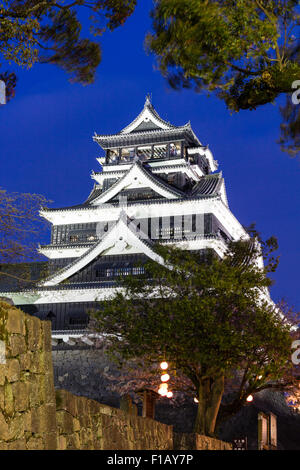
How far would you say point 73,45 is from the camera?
39.3 ft

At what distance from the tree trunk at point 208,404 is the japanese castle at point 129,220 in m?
15.4

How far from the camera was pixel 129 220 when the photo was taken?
3725 cm

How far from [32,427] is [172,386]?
50.6 feet

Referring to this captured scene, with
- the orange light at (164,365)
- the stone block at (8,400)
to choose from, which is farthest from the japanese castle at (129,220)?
the stone block at (8,400)

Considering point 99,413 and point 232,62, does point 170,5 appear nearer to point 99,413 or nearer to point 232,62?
point 232,62

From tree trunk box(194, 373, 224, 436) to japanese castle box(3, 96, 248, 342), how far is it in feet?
50.6

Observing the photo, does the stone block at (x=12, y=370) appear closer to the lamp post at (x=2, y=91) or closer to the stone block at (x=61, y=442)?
the stone block at (x=61, y=442)

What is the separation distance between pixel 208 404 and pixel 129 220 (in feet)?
63.8

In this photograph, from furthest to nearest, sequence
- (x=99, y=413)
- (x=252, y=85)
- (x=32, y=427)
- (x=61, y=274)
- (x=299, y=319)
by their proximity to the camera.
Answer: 1. (x=61, y=274)
2. (x=299, y=319)
3. (x=252, y=85)
4. (x=99, y=413)
5. (x=32, y=427)

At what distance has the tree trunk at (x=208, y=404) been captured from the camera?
18469mm

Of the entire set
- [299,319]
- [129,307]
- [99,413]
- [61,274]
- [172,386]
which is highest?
[61,274]

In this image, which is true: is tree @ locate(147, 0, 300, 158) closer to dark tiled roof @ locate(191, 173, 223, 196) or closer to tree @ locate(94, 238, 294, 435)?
tree @ locate(94, 238, 294, 435)

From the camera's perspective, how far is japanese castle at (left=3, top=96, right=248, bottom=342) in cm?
3612
